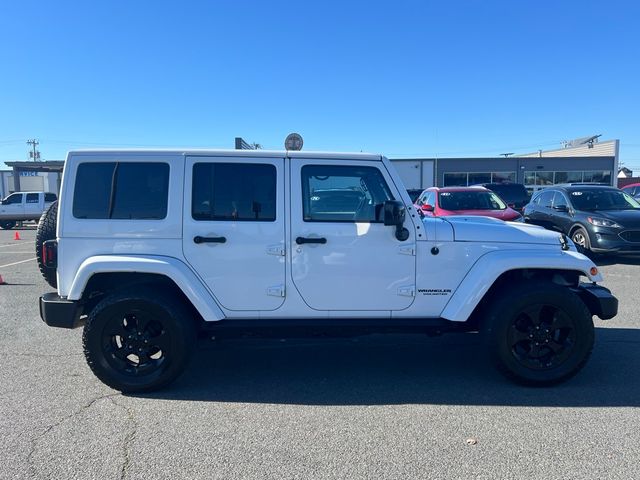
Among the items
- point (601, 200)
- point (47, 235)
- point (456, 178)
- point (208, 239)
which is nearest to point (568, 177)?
point (456, 178)

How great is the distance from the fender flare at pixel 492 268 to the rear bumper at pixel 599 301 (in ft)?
0.69

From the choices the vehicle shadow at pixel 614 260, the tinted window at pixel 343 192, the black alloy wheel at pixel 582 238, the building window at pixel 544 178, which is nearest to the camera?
the tinted window at pixel 343 192

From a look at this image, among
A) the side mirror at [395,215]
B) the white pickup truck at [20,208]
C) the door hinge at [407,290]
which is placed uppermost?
the white pickup truck at [20,208]

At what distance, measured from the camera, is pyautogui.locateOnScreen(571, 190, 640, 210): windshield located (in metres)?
10.5

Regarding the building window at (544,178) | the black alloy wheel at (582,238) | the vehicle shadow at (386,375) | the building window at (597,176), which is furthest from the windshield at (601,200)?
the building window at (597,176)

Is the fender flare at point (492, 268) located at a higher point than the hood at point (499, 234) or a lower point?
lower

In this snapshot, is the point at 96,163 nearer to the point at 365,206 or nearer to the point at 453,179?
the point at 365,206

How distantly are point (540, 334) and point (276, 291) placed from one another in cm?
221

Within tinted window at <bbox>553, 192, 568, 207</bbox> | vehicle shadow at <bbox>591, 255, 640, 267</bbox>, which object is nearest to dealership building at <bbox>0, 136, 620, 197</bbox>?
tinted window at <bbox>553, 192, 568, 207</bbox>

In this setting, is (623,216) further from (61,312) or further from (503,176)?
(503,176)

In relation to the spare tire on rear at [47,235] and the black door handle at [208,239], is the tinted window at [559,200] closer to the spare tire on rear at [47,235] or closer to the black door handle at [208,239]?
the black door handle at [208,239]

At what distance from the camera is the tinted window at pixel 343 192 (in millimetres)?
3912

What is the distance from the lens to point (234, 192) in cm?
389

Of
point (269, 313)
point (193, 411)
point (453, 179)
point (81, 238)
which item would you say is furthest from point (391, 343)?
point (453, 179)
